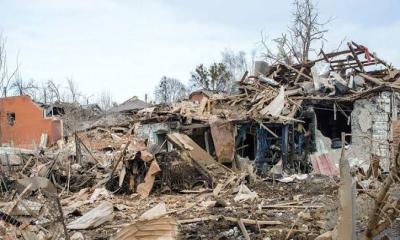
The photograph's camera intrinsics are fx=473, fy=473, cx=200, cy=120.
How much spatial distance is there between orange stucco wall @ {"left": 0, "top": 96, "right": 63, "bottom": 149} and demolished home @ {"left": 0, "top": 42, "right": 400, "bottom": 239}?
56.8 ft

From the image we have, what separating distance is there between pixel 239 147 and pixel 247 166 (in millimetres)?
2367

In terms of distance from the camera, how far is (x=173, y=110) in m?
19.1

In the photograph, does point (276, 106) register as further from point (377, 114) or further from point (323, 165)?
point (377, 114)

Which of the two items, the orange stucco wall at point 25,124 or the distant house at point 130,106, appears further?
the distant house at point 130,106

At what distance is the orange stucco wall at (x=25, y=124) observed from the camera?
1423 inches

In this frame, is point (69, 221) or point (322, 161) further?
point (322, 161)

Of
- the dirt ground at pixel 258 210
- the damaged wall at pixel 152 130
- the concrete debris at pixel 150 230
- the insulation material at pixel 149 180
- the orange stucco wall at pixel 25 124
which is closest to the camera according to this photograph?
the concrete debris at pixel 150 230

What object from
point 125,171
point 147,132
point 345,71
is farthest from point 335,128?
point 125,171

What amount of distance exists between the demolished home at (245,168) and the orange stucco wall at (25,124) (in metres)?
17.3

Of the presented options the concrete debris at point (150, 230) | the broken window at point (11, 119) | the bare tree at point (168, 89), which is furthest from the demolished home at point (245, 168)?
the bare tree at point (168, 89)

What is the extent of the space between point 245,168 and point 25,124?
27.3 m

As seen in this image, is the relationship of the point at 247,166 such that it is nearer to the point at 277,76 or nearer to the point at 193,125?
the point at 193,125

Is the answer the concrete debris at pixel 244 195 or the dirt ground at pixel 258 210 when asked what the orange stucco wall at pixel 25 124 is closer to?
the dirt ground at pixel 258 210

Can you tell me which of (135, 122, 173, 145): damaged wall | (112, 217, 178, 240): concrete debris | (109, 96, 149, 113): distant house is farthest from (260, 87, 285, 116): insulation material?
(109, 96, 149, 113): distant house
